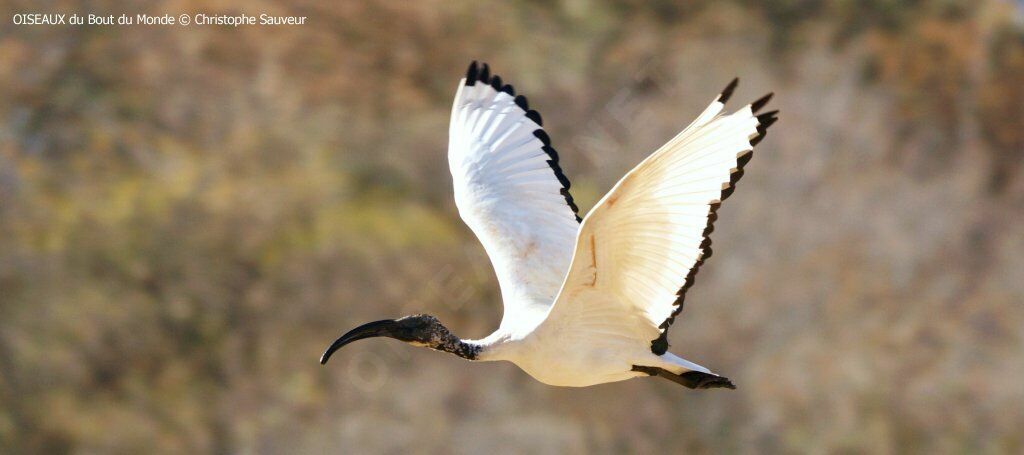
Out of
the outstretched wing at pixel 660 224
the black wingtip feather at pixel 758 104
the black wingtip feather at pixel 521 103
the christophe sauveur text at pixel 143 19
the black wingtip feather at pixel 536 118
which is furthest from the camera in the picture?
the christophe sauveur text at pixel 143 19

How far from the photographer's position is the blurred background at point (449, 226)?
677 inches

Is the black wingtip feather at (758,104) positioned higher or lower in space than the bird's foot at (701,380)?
higher

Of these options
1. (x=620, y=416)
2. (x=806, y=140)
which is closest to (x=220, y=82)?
(x=620, y=416)

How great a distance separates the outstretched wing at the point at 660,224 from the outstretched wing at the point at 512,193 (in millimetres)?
545

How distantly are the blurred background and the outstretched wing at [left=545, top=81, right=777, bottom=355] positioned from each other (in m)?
11.9

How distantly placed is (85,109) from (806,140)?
9016mm

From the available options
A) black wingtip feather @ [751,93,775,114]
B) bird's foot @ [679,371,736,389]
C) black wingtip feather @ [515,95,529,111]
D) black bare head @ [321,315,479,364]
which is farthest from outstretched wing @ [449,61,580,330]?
black wingtip feather @ [751,93,775,114]

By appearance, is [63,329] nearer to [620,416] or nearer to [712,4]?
[620,416]

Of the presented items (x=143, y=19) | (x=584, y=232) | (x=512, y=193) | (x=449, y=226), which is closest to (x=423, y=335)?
(x=512, y=193)

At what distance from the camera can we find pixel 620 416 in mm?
17969

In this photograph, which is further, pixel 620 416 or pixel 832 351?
pixel 832 351

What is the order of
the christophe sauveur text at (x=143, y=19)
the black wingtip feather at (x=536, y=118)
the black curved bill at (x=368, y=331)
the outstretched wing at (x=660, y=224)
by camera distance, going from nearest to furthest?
the outstretched wing at (x=660, y=224), the black curved bill at (x=368, y=331), the black wingtip feather at (x=536, y=118), the christophe sauveur text at (x=143, y=19)

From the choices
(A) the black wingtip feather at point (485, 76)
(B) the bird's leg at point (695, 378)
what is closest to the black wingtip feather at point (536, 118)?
(A) the black wingtip feather at point (485, 76)

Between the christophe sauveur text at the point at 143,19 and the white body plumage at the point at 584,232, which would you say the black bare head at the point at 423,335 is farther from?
the christophe sauveur text at the point at 143,19
